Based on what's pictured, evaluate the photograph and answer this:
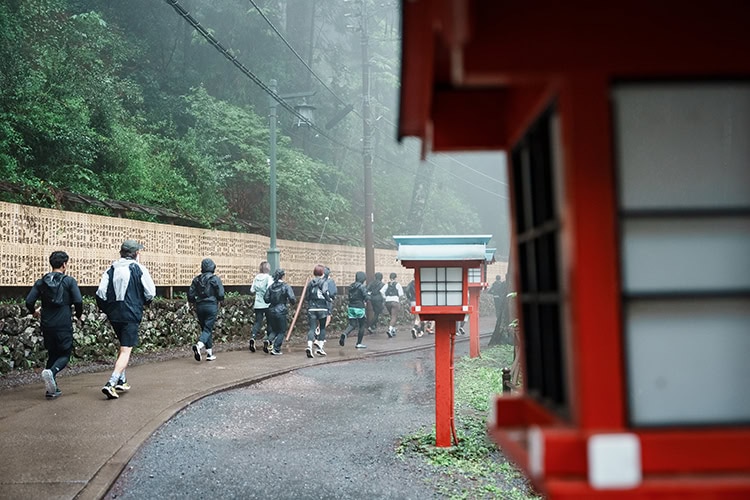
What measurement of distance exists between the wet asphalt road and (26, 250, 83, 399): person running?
65.5 inches

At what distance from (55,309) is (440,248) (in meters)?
4.76

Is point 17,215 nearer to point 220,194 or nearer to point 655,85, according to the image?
point 220,194

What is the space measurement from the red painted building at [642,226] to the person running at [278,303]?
11.8 meters

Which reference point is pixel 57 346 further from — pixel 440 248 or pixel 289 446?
pixel 440 248

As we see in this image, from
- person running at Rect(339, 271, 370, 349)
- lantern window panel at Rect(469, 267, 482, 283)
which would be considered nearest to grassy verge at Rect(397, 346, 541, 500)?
person running at Rect(339, 271, 370, 349)

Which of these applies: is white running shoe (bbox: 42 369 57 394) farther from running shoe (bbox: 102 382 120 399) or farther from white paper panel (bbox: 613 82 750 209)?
white paper panel (bbox: 613 82 750 209)

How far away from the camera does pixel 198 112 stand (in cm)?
2105

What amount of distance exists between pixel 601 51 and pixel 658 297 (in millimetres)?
726

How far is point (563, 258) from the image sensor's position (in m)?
2.05

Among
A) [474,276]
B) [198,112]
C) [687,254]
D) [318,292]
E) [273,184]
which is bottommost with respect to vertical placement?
[687,254]

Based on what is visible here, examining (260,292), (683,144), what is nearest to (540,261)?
(683,144)

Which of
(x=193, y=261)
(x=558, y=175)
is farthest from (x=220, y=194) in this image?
(x=558, y=175)

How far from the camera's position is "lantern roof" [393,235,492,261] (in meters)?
8.41

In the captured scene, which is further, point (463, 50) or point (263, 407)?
point (263, 407)
